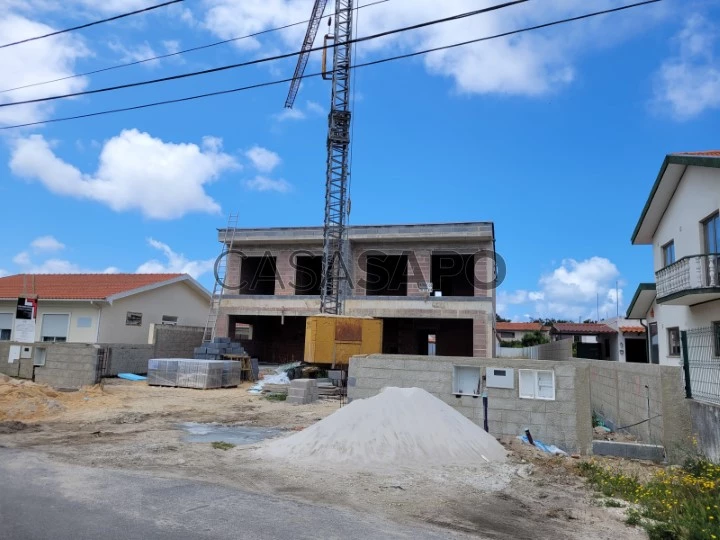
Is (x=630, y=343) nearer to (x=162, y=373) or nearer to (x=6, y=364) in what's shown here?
(x=162, y=373)

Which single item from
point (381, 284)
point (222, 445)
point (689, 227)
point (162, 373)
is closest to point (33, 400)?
point (162, 373)

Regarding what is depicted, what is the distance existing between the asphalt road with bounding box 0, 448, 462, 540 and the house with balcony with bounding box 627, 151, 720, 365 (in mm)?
11037

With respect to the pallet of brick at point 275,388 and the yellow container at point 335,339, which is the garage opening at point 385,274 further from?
the pallet of brick at point 275,388

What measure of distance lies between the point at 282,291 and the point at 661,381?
24.1 m

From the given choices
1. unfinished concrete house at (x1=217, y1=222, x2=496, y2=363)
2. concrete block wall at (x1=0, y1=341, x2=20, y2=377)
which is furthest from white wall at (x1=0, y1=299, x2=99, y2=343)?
unfinished concrete house at (x1=217, y1=222, x2=496, y2=363)

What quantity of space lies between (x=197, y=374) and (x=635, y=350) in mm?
26930

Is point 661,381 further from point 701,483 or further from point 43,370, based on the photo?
point 43,370

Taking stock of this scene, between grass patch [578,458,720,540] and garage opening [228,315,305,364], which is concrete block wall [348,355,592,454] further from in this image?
garage opening [228,315,305,364]

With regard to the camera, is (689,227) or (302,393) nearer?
(689,227)

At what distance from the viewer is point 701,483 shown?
6723mm

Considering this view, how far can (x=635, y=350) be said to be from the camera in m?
33.2

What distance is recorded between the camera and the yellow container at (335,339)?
2266 centimetres

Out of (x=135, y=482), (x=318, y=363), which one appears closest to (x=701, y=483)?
(x=135, y=482)

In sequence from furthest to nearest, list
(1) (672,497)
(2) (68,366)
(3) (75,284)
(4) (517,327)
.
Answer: (4) (517,327) < (3) (75,284) < (2) (68,366) < (1) (672,497)
